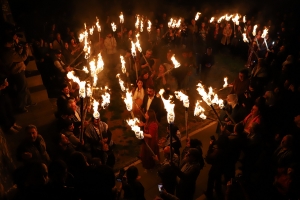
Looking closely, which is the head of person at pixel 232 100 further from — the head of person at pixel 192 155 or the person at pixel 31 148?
the person at pixel 31 148

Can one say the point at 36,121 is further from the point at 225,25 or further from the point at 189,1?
the point at 189,1

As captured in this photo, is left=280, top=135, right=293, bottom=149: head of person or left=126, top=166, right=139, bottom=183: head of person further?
left=280, top=135, right=293, bottom=149: head of person

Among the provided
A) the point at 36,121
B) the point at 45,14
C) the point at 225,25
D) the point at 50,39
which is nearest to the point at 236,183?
the point at 36,121

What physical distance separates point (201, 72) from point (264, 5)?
1237cm

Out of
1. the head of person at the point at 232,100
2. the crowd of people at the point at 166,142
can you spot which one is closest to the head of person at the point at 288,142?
the crowd of people at the point at 166,142

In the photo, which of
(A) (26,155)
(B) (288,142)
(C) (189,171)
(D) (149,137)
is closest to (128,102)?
(D) (149,137)

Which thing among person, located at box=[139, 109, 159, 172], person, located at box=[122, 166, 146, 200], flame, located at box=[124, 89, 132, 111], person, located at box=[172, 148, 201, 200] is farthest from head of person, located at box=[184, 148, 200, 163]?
flame, located at box=[124, 89, 132, 111]

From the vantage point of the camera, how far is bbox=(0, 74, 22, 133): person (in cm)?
656

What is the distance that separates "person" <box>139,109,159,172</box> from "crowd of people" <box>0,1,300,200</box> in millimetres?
26

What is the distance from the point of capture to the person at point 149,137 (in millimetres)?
6676

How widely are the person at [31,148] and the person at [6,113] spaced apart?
1785 millimetres

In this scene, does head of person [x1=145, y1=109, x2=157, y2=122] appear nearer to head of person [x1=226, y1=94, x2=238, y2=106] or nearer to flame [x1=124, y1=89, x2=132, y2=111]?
flame [x1=124, y1=89, x2=132, y2=111]

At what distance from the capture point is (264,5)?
20656 millimetres

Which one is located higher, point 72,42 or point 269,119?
point 72,42
